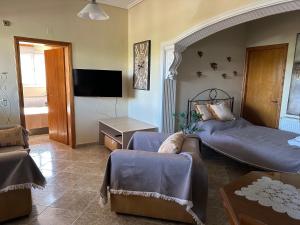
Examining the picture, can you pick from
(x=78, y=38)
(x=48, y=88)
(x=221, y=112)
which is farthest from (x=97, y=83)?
(x=221, y=112)

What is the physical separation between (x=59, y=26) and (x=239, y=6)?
3143 mm

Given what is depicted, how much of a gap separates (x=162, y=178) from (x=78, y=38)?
337 centimetres

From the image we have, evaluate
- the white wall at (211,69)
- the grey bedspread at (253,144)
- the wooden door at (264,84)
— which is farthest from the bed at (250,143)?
the wooden door at (264,84)

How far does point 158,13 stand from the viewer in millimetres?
3750

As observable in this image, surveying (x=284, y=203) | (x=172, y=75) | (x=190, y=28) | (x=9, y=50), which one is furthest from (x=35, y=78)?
(x=284, y=203)

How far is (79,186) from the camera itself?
2932 millimetres

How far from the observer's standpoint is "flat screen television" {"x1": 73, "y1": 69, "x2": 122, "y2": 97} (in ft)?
14.0

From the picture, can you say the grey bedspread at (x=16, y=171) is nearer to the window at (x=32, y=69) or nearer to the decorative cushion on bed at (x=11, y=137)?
the decorative cushion on bed at (x=11, y=137)

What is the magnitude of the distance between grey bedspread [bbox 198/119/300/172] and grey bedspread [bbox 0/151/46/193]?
8.94 feet

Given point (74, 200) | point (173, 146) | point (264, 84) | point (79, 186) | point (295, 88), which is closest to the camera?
point (173, 146)

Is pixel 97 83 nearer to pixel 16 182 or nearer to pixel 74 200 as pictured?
pixel 74 200

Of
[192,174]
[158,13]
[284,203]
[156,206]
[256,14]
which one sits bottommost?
[156,206]

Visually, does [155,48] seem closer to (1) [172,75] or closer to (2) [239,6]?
(1) [172,75]

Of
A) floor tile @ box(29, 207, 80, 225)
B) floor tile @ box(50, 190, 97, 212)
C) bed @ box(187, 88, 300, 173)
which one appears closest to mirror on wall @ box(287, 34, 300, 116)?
bed @ box(187, 88, 300, 173)
